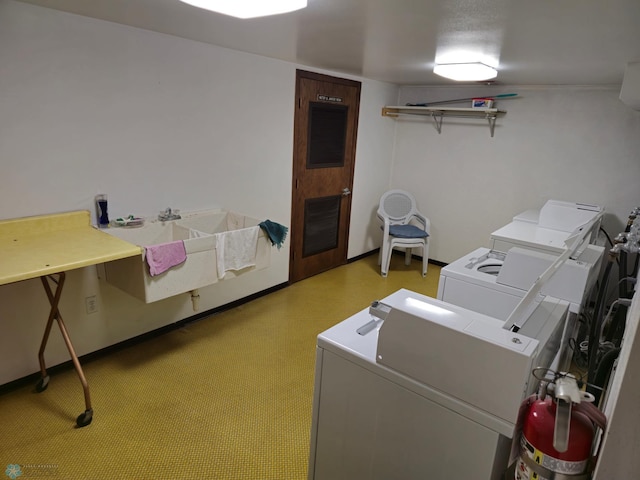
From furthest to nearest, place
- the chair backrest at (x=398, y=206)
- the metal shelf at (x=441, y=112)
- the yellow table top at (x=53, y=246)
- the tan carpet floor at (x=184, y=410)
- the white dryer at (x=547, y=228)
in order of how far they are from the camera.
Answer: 1. the chair backrest at (x=398, y=206)
2. the metal shelf at (x=441, y=112)
3. the white dryer at (x=547, y=228)
4. the tan carpet floor at (x=184, y=410)
5. the yellow table top at (x=53, y=246)

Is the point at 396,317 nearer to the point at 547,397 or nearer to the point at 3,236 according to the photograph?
the point at 547,397

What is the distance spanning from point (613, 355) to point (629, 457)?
0.85 metres

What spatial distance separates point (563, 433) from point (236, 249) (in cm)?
221

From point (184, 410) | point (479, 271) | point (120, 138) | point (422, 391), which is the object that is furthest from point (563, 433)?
point (120, 138)

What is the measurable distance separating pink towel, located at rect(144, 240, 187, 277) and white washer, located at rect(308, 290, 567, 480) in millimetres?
1249

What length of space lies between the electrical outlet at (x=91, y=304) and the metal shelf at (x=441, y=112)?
3.65 meters

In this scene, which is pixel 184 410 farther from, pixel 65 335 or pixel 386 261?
pixel 386 261

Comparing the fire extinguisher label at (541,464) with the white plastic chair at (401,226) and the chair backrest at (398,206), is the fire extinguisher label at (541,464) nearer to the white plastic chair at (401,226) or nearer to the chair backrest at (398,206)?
the white plastic chair at (401,226)

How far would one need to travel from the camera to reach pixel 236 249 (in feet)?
9.00

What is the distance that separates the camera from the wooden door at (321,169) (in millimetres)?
3867

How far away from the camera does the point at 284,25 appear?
216cm

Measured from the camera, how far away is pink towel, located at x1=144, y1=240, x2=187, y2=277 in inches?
88.4

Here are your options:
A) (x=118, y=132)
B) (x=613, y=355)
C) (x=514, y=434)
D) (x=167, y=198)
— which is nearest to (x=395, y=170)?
(x=167, y=198)

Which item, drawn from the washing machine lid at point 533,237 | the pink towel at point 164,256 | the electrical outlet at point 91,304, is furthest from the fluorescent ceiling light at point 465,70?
the electrical outlet at point 91,304
